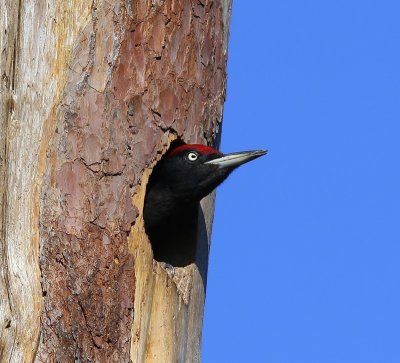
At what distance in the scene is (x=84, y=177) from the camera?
194 inches

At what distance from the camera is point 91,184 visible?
4.95 m

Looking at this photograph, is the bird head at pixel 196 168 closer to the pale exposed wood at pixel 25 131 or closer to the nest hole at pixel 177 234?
the nest hole at pixel 177 234

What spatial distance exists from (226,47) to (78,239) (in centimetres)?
177

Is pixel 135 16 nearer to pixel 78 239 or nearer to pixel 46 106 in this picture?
pixel 46 106

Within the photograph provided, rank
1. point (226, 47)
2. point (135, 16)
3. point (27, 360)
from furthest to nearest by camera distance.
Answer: point (226, 47) → point (135, 16) → point (27, 360)

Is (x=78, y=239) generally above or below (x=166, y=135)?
below

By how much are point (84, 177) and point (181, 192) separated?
1.32 meters

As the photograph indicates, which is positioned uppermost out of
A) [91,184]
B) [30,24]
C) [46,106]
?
[30,24]

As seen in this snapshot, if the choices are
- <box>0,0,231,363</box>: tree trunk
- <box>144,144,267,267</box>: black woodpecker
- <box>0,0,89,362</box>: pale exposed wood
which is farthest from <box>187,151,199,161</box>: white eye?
<box>0,0,89,362</box>: pale exposed wood

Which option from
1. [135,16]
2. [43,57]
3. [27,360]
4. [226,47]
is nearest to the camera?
[27,360]

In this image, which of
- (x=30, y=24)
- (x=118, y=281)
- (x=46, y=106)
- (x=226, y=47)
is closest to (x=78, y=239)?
(x=118, y=281)

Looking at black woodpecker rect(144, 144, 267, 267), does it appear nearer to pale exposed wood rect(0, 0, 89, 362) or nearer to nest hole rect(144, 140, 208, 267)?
nest hole rect(144, 140, 208, 267)

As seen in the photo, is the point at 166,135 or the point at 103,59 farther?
the point at 166,135

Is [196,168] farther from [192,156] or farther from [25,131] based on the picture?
[25,131]
